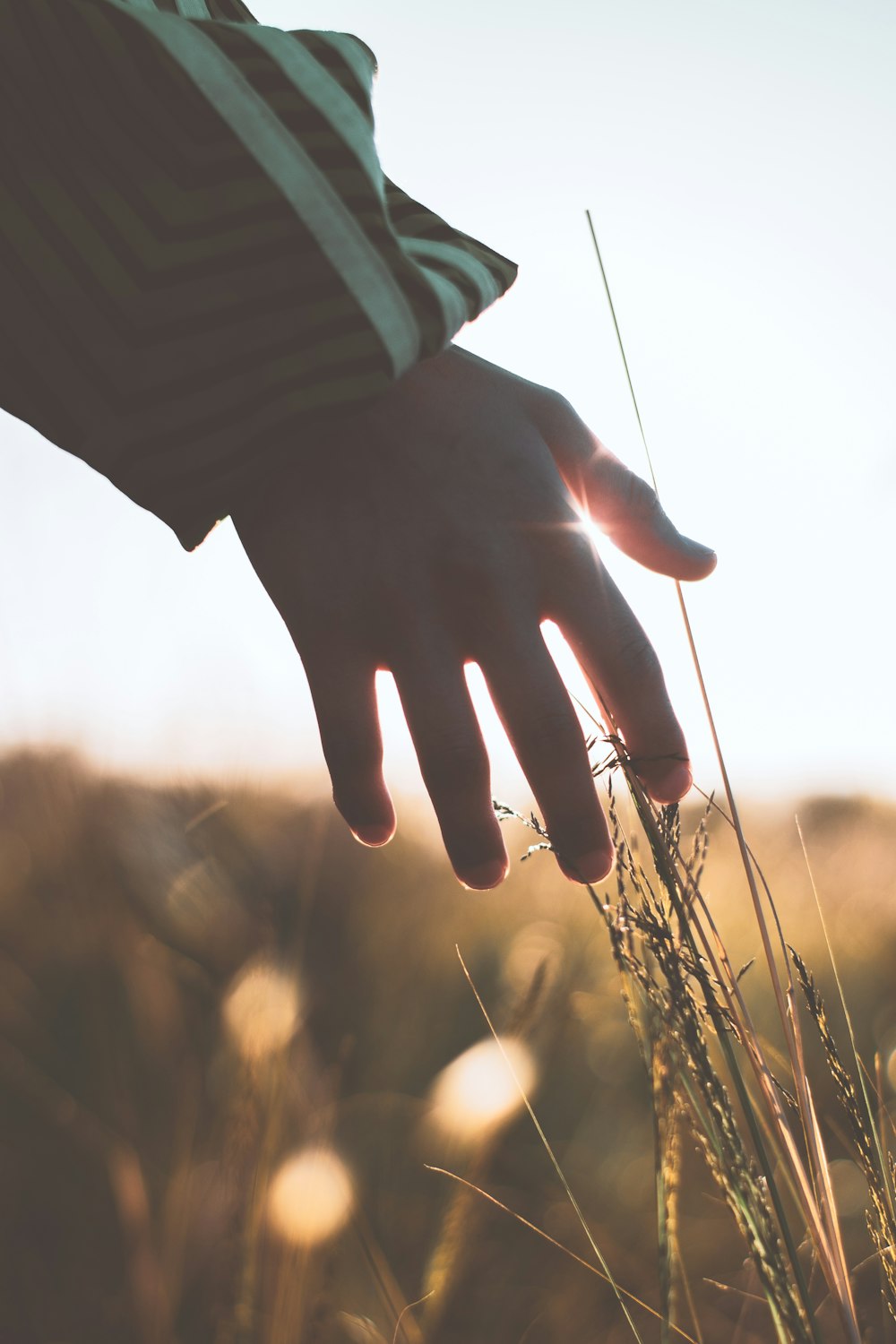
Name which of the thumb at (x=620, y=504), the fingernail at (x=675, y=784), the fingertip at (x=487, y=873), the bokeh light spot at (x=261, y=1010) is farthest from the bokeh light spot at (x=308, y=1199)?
the thumb at (x=620, y=504)

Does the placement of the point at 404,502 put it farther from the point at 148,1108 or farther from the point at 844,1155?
the point at 844,1155

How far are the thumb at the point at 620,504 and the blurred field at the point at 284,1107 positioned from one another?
47cm

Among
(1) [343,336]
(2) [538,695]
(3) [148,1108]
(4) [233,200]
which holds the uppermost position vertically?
(4) [233,200]

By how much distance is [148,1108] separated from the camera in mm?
1187

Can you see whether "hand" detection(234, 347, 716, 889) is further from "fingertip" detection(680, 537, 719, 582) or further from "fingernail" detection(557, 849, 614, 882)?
"fingertip" detection(680, 537, 719, 582)

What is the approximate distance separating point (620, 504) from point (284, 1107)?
2.53 ft

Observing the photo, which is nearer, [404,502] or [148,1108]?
[404,502]

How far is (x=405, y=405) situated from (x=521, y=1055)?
1.01 meters

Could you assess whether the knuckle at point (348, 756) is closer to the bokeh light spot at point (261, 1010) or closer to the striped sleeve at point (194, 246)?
the striped sleeve at point (194, 246)

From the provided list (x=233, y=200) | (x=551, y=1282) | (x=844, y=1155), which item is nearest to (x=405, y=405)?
(x=233, y=200)

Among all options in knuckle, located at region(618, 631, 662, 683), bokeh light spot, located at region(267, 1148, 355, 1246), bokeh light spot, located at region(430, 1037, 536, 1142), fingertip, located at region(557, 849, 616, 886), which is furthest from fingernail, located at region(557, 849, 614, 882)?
bokeh light spot, located at region(267, 1148, 355, 1246)

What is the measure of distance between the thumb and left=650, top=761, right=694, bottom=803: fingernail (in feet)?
0.70

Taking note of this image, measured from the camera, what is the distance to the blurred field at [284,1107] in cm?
85

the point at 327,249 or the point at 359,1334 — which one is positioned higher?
the point at 327,249
